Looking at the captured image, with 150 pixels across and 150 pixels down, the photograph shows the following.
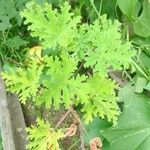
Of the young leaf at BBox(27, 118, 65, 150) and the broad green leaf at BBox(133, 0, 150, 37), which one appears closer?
the young leaf at BBox(27, 118, 65, 150)

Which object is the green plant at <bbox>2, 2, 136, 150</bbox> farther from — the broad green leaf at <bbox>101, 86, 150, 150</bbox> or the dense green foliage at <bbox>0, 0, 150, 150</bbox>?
the broad green leaf at <bbox>101, 86, 150, 150</bbox>

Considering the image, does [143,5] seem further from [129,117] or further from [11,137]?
[11,137]

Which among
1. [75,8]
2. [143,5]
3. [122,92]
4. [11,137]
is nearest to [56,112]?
[11,137]

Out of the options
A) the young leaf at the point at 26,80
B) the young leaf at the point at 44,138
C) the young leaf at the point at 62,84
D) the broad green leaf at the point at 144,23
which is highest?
the broad green leaf at the point at 144,23

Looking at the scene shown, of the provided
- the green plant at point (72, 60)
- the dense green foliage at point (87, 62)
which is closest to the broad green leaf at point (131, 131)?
the dense green foliage at point (87, 62)

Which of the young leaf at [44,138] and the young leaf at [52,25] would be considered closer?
the young leaf at [52,25]

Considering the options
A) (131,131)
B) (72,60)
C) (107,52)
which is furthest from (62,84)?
(131,131)

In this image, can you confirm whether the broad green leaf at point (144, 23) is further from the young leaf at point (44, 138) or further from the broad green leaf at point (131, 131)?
the young leaf at point (44, 138)

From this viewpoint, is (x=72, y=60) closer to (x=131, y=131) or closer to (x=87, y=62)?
(x=87, y=62)

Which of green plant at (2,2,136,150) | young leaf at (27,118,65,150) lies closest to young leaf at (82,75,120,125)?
green plant at (2,2,136,150)
